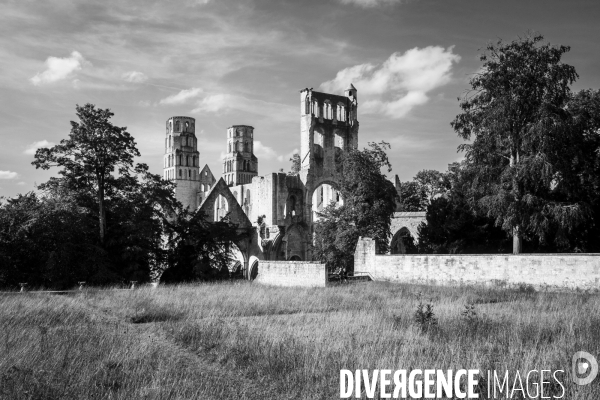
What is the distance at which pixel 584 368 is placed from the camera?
302 inches

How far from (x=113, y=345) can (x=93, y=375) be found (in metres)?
1.81

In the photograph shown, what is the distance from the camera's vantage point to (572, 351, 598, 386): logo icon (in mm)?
7077

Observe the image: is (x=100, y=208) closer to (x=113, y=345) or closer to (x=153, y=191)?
(x=153, y=191)

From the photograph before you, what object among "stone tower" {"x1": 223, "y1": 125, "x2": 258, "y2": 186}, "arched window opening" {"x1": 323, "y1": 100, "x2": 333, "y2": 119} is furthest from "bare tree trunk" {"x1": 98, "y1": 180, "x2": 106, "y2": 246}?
"stone tower" {"x1": 223, "y1": 125, "x2": 258, "y2": 186}

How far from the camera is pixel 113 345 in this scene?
9.03m

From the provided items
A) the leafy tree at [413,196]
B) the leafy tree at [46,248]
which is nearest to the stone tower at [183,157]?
the leafy tree at [413,196]

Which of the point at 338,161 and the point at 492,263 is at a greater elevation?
the point at 338,161

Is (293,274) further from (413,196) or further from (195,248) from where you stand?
(413,196)

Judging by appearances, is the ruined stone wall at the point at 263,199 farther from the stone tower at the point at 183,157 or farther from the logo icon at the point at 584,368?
the stone tower at the point at 183,157

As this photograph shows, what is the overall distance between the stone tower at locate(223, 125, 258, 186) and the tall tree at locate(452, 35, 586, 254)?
77.9m

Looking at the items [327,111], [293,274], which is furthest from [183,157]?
[293,274]

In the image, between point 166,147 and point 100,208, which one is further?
point 166,147

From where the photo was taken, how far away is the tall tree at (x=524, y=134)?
72.9ft

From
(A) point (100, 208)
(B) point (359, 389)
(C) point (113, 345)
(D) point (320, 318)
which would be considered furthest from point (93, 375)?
(A) point (100, 208)
